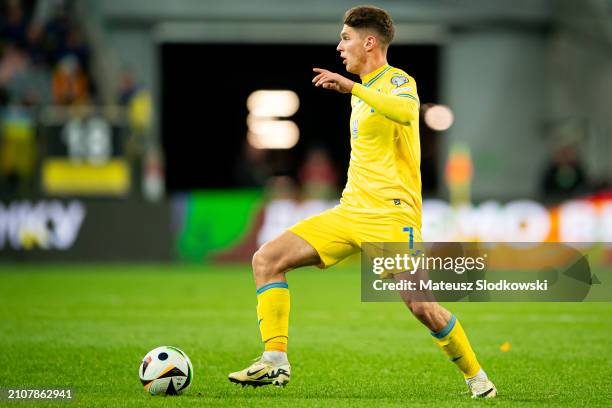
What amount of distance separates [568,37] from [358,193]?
2062cm

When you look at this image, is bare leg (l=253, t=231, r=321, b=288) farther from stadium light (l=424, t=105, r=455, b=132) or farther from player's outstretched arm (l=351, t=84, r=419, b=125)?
stadium light (l=424, t=105, r=455, b=132)

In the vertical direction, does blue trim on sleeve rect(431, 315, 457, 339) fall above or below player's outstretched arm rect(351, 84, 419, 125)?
below

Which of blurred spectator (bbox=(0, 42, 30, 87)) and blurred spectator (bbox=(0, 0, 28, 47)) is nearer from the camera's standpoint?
blurred spectator (bbox=(0, 42, 30, 87))

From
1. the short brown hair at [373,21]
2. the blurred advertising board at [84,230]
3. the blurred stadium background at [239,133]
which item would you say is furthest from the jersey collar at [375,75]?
the blurred advertising board at [84,230]

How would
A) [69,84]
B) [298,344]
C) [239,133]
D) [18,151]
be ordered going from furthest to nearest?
A: [239,133] < [69,84] < [18,151] < [298,344]

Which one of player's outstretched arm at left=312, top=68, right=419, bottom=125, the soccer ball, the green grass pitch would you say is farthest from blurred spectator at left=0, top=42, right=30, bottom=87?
player's outstretched arm at left=312, top=68, right=419, bottom=125

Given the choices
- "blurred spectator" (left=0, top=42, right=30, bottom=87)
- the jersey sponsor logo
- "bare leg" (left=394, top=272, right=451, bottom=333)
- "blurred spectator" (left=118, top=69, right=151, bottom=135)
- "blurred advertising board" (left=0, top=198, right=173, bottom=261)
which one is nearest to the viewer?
"bare leg" (left=394, top=272, right=451, bottom=333)

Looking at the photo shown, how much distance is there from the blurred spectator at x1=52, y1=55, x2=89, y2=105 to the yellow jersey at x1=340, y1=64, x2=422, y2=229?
13198 mm

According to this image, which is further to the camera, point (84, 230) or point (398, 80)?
point (84, 230)

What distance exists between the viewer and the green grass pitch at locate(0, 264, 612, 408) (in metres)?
6.91

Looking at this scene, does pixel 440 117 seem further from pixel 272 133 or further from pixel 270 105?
pixel 272 133

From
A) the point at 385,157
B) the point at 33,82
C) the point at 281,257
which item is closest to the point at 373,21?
the point at 385,157

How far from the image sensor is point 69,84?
1997 centimetres

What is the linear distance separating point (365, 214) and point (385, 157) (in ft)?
1.16
